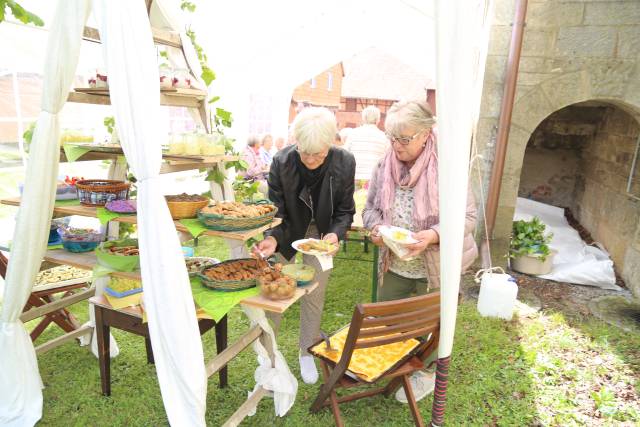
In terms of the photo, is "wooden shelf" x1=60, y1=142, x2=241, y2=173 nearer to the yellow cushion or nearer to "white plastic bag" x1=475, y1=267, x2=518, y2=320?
the yellow cushion

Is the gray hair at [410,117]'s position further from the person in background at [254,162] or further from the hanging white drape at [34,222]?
the person in background at [254,162]

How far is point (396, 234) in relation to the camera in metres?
2.42

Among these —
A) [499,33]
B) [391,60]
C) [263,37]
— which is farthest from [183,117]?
[391,60]

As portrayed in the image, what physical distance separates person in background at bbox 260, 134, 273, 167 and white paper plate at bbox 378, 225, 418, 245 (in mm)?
5347

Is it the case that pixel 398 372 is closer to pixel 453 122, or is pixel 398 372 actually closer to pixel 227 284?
pixel 227 284

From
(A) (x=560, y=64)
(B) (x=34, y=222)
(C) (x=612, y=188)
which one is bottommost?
(C) (x=612, y=188)

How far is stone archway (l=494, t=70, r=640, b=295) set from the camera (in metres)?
4.37

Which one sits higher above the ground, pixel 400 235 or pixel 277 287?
pixel 400 235

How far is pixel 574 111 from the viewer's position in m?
6.35

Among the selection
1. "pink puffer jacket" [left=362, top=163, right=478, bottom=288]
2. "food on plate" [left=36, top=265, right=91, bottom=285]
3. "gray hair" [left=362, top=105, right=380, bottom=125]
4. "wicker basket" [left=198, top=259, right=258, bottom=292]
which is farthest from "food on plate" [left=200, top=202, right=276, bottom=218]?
"gray hair" [left=362, top=105, right=380, bottom=125]

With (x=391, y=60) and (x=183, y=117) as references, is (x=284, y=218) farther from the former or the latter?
(x=391, y=60)

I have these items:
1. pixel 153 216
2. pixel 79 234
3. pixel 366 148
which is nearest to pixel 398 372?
pixel 153 216

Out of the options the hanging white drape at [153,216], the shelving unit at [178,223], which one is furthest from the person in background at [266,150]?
the hanging white drape at [153,216]

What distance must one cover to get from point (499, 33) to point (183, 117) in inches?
263
